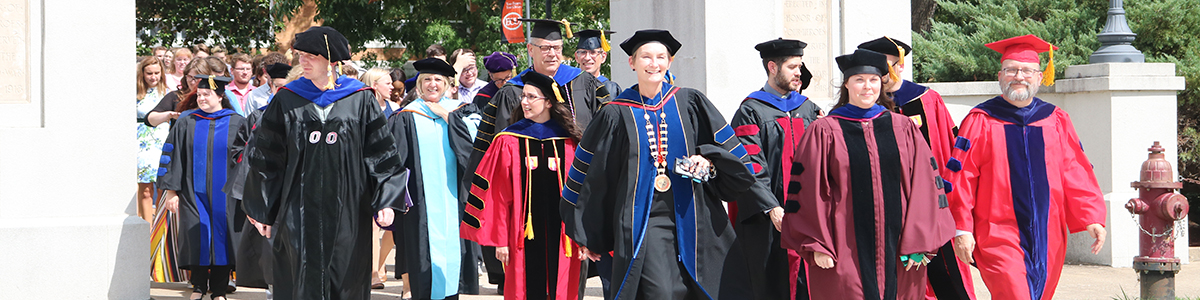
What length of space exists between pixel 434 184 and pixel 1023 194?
364cm

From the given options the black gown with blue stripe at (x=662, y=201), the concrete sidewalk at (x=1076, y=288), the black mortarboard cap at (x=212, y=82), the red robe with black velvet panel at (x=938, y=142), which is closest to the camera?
the black gown with blue stripe at (x=662, y=201)

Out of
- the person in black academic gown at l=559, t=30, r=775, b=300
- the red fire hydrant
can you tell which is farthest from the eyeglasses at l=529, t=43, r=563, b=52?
the red fire hydrant

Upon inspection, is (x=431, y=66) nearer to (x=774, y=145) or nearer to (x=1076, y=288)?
(x=774, y=145)

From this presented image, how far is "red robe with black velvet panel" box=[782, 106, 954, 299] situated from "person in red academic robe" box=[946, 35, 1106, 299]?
69 cm

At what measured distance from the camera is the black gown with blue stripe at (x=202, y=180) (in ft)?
25.1

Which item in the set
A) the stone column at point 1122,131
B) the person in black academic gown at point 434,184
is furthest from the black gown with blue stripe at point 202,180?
the stone column at point 1122,131

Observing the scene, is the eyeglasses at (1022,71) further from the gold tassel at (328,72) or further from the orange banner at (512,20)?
the orange banner at (512,20)

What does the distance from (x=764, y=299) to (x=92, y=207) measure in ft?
13.8

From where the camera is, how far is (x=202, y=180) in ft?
25.3

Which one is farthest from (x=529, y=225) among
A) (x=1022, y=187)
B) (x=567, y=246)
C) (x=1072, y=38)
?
(x=1072, y=38)

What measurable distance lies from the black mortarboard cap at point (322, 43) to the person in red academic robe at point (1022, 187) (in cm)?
316

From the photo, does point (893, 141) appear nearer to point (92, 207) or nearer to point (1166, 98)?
point (92, 207)

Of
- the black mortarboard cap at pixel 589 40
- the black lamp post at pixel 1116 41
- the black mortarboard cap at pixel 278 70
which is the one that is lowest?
the black mortarboard cap at pixel 278 70

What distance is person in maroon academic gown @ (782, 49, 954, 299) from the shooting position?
4.91 m
